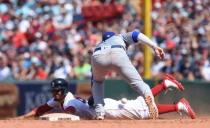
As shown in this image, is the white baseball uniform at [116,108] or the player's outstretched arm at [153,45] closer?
the player's outstretched arm at [153,45]

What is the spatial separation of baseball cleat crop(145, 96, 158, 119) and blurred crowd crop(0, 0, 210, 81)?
7214mm

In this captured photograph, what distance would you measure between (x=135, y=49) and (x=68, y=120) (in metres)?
9.20

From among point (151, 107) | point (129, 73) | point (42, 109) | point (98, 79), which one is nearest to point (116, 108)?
point (98, 79)

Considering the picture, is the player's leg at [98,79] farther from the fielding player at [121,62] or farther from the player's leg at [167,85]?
the player's leg at [167,85]

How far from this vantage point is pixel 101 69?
1147 cm

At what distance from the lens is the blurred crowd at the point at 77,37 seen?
1941 centimetres

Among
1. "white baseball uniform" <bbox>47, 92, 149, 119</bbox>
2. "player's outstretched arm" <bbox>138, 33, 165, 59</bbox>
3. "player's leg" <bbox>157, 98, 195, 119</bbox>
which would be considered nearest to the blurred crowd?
"white baseball uniform" <bbox>47, 92, 149, 119</bbox>

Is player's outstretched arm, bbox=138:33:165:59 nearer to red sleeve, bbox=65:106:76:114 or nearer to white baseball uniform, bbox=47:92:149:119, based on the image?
white baseball uniform, bbox=47:92:149:119

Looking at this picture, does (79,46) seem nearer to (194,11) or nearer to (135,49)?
(135,49)

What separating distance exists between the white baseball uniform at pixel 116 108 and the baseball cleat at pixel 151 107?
12.6 inches

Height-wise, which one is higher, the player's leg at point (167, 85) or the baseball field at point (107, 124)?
the player's leg at point (167, 85)

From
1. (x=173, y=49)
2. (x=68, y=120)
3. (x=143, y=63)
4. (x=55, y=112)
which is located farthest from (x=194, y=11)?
(x=68, y=120)

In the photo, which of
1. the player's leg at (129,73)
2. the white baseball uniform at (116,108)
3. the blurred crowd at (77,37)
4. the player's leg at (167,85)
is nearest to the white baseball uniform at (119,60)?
the player's leg at (129,73)

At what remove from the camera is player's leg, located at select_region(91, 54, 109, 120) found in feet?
37.3
